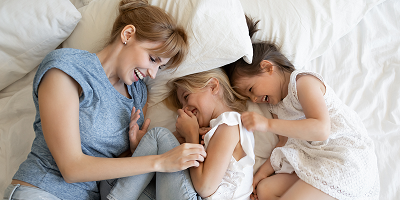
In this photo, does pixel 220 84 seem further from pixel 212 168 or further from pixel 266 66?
pixel 212 168

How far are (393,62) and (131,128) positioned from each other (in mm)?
1428

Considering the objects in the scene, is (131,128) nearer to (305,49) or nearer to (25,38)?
(25,38)

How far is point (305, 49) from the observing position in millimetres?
1398

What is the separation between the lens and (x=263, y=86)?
Answer: 1.25m

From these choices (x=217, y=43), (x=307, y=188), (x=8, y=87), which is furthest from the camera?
(x=8, y=87)

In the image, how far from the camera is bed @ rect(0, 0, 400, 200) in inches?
46.9

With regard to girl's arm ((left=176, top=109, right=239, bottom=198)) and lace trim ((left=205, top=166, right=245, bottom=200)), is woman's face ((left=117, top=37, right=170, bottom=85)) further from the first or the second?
lace trim ((left=205, top=166, right=245, bottom=200))

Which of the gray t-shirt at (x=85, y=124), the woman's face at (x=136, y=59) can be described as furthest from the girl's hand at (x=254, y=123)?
the gray t-shirt at (x=85, y=124)

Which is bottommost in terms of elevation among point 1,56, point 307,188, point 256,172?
point 256,172

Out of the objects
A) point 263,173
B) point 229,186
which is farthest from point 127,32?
point 263,173

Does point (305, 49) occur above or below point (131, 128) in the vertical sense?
above

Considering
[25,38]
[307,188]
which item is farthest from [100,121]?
[307,188]

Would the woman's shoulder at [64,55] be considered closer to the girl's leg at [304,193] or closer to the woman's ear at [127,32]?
the woman's ear at [127,32]

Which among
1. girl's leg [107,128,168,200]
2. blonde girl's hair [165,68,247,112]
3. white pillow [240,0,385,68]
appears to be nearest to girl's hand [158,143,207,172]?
girl's leg [107,128,168,200]
